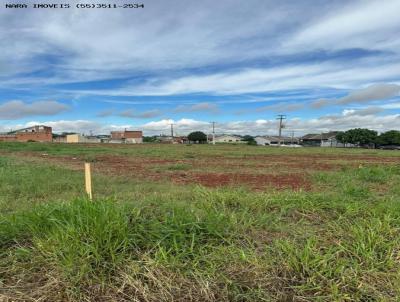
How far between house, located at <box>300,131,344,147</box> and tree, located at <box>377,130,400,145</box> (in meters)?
17.2

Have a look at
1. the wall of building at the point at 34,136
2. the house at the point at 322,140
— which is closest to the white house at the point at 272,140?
the house at the point at 322,140

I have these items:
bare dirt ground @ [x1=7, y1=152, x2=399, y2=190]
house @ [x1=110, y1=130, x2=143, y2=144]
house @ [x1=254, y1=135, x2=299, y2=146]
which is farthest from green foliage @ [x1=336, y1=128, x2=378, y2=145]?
bare dirt ground @ [x1=7, y1=152, x2=399, y2=190]

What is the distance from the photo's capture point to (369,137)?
325ft

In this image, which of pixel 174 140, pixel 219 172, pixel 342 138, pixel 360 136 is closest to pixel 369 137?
pixel 360 136

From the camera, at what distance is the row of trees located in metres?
94.7

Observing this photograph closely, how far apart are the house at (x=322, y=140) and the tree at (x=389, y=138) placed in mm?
17154

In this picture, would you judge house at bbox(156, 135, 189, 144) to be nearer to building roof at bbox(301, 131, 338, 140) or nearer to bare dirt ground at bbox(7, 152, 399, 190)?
building roof at bbox(301, 131, 338, 140)

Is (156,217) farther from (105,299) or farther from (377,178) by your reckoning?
(377,178)

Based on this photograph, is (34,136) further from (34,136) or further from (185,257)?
(185,257)

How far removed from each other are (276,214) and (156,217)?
1.79 m

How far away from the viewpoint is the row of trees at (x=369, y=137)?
311 feet

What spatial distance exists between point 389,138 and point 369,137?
518 centimetres

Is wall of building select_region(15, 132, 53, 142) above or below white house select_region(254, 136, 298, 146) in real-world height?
above

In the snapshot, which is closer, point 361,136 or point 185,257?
point 185,257
